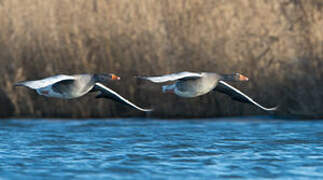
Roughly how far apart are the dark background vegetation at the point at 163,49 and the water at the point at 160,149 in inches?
17.8

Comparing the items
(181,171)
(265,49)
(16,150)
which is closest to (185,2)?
(265,49)

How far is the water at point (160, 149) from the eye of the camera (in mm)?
10461

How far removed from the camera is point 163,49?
642 inches

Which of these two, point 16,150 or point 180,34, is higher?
point 180,34

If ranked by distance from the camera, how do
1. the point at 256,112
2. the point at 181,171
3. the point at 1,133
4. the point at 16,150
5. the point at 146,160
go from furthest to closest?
the point at 256,112, the point at 1,133, the point at 16,150, the point at 146,160, the point at 181,171

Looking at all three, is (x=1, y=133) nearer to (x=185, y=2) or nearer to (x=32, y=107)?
(x=32, y=107)

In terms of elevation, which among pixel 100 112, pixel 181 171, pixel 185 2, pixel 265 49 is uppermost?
pixel 185 2

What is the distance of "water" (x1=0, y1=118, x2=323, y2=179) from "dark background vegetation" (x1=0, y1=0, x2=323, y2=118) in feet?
1.48

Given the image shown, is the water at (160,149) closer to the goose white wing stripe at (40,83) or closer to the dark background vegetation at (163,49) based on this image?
the dark background vegetation at (163,49)

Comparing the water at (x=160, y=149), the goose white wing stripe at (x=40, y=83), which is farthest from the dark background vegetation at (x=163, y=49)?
the goose white wing stripe at (x=40, y=83)

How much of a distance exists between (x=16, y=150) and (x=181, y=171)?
3552mm

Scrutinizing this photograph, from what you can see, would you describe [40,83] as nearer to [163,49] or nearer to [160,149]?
[160,149]

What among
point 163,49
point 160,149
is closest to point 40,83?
point 160,149

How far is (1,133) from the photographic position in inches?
588
